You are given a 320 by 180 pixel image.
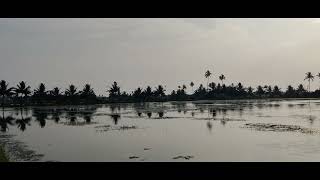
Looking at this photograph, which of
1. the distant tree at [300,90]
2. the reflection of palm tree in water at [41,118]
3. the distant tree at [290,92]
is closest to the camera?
the reflection of palm tree in water at [41,118]

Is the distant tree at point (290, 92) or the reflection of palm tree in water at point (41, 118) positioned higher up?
the distant tree at point (290, 92)

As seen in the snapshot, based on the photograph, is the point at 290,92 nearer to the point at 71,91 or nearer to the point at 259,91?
the point at 259,91

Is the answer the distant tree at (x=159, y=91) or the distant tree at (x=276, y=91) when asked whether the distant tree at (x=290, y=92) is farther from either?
the distant tree at (x=159, y=91)

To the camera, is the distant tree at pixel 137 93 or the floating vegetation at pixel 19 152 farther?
the distant tree at pixel 137 93

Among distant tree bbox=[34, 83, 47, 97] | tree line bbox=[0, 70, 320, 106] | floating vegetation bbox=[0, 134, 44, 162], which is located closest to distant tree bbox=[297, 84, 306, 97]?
tree line bbox=[0, 70, 320, 106]

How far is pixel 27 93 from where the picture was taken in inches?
2847

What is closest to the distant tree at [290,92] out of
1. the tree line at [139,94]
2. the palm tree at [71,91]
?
the tree line at [139,94]

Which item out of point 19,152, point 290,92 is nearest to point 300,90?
point 290,92

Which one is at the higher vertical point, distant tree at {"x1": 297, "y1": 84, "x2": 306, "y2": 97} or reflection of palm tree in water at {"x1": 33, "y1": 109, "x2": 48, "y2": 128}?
distant tree at {"x1": 297, "y1": 84, "x2": 306, "y2": 97}

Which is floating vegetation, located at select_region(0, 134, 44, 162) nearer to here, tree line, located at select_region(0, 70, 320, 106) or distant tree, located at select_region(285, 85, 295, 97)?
tree line, located at select_region(0, 70, 320, 106)
